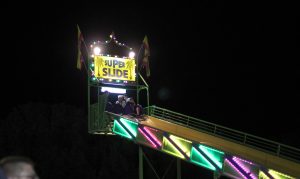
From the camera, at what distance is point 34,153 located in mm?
38281

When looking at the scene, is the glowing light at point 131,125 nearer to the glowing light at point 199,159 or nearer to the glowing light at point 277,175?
the glowing light at point 199,159

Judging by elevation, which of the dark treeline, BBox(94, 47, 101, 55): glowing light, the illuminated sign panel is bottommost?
the dark treeline

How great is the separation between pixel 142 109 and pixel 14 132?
22.0 metres

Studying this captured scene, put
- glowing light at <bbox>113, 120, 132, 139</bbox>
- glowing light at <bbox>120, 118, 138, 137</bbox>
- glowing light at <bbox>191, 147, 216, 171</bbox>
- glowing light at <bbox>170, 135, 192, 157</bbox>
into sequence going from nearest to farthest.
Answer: glowing light at <bbox>191, 147, 216, 171</bbox> → glowing light at <bbox>170, 135, 192, 157</bbox> → glowing light at <bbox>120, 118, 138, 137</bbox> → glowing light at <bbox>113, 120, 132, 139</bbox>

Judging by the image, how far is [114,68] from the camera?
70.5 feet

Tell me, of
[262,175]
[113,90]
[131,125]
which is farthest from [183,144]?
[113,90]

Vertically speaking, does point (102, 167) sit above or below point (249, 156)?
below

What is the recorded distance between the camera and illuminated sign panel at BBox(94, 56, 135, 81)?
836 inches

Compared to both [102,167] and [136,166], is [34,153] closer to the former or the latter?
[102,167]

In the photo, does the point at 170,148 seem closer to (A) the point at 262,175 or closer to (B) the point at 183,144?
(B) the point at 183,144

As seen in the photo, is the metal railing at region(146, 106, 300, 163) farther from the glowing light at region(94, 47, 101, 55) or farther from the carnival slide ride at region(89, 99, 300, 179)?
the glowing light at region(94, 47, 101, 55)

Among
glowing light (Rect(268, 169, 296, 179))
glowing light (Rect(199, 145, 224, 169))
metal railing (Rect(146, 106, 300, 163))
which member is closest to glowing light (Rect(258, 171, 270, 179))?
glowing light (Rect(268, 169, 296, 179))

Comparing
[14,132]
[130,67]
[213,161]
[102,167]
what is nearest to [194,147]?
[213,161]

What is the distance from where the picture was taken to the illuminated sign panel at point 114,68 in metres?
21.2
